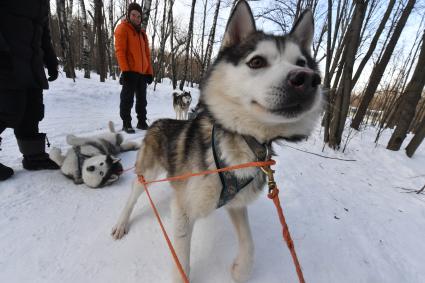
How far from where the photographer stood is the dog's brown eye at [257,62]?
1263 millimetres

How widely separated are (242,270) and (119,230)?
959 millimetres

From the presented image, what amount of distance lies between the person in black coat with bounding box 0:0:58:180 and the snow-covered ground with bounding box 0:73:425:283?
0.28 m

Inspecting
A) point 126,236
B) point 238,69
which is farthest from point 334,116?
point 126,236

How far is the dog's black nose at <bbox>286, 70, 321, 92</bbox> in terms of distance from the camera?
100 cm

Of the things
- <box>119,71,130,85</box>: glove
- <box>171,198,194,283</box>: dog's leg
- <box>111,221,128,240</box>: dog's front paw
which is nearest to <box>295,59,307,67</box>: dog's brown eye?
<box>171,198,194,283</box>: dog's leg

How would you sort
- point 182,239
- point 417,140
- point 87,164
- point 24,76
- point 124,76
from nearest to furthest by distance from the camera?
1. point 182,239
2. point 24,76
3. point 87,164
4. point 124,76
5. point 417,140

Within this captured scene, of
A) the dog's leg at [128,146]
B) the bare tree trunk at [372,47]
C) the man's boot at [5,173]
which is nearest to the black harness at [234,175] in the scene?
the man's boot at [5,173]

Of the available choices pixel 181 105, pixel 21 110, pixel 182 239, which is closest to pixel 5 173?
pixel 21 110

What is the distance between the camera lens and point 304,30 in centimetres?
161

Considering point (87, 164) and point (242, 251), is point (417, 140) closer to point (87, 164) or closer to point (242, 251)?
point (242, 251)

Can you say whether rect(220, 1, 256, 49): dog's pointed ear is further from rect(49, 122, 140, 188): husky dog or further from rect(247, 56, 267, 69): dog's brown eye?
rect(49, 122, 140, 188): husky dog

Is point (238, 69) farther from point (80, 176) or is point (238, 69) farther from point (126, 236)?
point (80, 176)

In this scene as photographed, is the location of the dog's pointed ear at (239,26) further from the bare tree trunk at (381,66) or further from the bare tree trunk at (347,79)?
the bare tree trunk at (381,66)

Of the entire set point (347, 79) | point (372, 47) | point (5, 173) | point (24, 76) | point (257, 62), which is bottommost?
point (5, 173)
